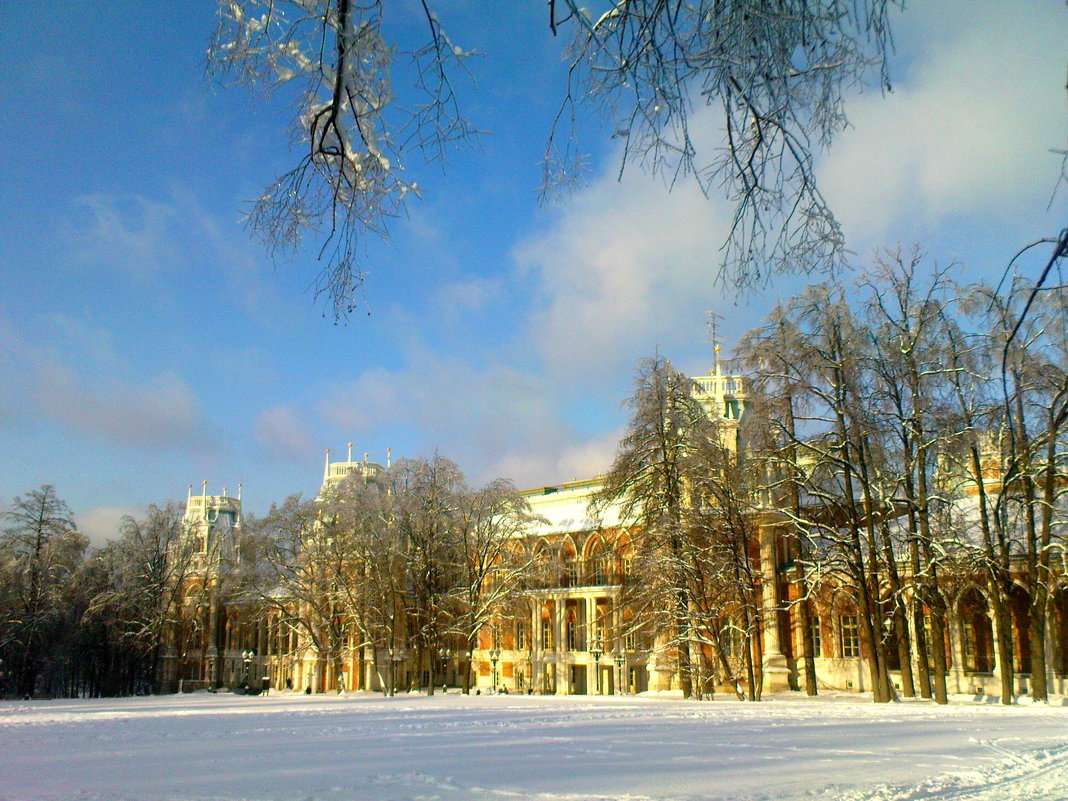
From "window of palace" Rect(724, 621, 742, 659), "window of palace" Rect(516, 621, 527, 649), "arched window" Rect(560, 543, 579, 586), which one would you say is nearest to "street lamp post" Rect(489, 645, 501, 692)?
"window of palace" Rect(516, 621, 527, 649)

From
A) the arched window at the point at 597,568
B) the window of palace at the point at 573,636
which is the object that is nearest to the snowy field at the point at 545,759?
the arched window at the point at 597,568

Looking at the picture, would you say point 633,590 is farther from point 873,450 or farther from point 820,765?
point 820,765

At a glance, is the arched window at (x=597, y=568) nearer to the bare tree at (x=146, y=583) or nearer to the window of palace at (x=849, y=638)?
the window of palace at (x=849, y=638)

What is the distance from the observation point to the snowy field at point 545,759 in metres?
8.14

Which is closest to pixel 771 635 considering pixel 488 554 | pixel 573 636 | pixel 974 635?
pixel 974 635

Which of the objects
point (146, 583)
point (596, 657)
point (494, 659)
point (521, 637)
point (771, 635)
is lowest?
point (494, 659)

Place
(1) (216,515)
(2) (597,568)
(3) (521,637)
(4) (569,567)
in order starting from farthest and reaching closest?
(1) (216,515), (3) (521,637), (4) (569,567), (2) (597,568)

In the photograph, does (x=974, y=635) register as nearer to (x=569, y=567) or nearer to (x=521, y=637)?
(x=569, y=567)

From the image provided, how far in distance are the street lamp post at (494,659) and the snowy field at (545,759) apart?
2665 cm

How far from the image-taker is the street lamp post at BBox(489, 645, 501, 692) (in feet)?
142

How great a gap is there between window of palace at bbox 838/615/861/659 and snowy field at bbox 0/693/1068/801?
55.5ft

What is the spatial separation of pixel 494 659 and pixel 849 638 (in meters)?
17.0

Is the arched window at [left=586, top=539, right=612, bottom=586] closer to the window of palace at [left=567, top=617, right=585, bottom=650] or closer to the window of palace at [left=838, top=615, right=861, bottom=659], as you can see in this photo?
the window of palace at [left=567, top=617, right=585, bottom=650]

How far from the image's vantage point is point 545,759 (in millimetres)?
10273
